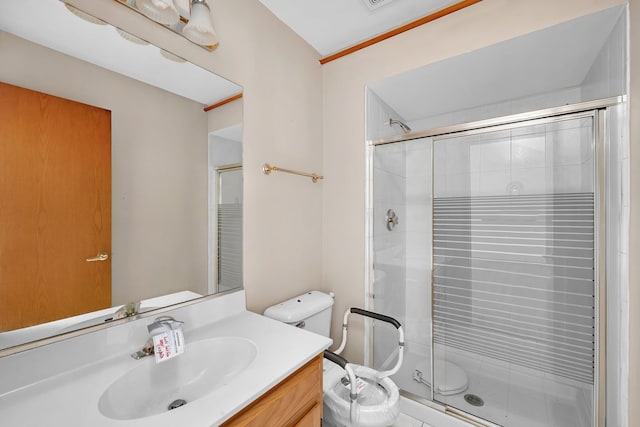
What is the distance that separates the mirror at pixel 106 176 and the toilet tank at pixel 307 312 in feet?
1.03

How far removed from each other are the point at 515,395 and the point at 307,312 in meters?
1.37

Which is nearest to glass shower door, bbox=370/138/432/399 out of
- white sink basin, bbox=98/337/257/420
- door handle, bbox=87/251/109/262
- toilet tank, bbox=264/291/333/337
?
toilet tank, bbox=264/291/333/337

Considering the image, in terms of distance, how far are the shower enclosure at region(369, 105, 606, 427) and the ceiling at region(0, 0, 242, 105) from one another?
113cm

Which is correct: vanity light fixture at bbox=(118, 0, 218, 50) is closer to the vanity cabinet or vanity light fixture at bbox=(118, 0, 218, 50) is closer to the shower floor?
the vanity cabinet

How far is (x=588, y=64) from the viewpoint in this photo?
1.55 metres

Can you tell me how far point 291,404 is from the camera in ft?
2.87

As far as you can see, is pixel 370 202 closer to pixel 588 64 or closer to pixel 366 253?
pixel 366 253

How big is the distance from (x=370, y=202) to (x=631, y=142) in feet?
3.97

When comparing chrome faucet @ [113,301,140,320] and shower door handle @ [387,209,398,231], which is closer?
chrome faucet @ [113,301,140,320]

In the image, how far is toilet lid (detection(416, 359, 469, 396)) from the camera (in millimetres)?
1668

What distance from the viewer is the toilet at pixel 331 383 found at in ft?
3.76

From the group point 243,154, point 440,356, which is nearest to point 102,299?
point 243,154

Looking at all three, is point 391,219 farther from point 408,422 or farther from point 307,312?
point 408,422

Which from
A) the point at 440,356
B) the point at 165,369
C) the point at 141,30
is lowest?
the point at 440,356
